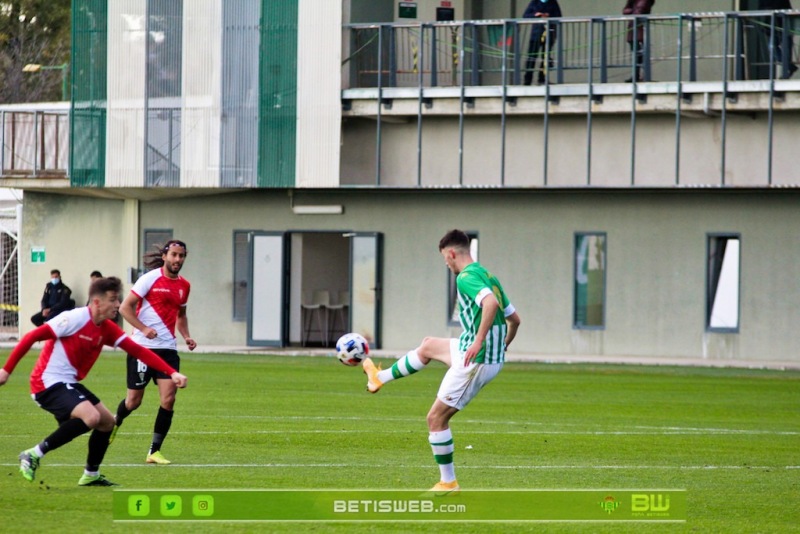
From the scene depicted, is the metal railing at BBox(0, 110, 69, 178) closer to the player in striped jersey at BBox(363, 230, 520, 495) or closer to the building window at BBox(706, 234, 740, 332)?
the building window at BBox(706, 234, 740, 332)

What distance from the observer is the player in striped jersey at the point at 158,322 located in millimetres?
13297

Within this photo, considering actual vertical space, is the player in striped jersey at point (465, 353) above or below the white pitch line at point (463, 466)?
above

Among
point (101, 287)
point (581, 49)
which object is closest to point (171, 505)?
point (101, 287)

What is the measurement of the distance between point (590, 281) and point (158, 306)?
70.5 ft

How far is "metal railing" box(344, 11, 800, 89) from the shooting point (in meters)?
31.4

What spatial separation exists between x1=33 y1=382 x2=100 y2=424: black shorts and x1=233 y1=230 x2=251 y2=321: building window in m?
26.0

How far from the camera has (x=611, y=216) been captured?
33.5 m

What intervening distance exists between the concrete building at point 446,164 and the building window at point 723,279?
0.17 feet

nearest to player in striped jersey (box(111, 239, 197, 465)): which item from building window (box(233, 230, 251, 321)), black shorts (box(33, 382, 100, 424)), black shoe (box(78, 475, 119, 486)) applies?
black shoe (box(78, 475, 119, 486))

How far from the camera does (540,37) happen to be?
33.1 meters

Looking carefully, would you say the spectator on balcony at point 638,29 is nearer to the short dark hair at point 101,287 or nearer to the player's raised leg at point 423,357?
the player's raised leg at point 423,357

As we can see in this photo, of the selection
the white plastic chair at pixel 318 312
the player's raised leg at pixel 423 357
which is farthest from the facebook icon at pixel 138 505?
the white plastic chair at pixel 318 312

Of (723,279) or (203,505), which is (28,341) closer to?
(203,505)

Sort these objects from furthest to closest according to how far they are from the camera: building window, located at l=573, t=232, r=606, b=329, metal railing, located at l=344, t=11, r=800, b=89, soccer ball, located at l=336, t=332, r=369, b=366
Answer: building window, located at l=573, t=232, r=606, b=329
metal railing, located at l=344, t=11, r=800, b=89
soccer ball, located at l=336, t=332, r=369, b=366
